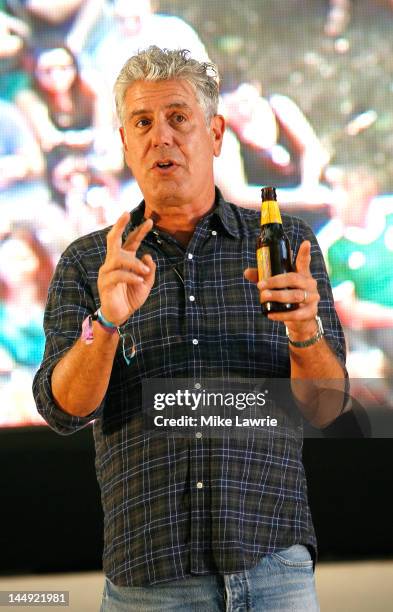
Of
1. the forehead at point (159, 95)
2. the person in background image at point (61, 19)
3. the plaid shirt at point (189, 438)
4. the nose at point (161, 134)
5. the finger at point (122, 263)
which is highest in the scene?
the person in background image at point (61, 19)

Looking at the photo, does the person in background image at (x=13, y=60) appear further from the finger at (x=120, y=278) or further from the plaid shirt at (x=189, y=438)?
the finger at (x=120, y=278)

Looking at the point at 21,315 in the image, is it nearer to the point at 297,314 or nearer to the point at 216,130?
the point at 216,130

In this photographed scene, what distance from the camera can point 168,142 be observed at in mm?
1642

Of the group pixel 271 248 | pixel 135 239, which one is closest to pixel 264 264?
pixel 271 248

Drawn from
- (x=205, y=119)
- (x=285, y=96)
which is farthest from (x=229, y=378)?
(x=285, y=96)

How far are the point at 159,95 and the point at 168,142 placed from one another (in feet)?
0.34

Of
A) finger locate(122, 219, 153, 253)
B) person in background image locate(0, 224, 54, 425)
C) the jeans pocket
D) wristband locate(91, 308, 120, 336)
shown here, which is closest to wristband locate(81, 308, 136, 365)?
wristband locate(91, 308, 120, 336)

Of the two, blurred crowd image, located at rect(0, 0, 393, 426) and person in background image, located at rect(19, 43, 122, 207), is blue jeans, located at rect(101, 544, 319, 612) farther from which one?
person in background image, located at rect(19, 43, 122, 207)

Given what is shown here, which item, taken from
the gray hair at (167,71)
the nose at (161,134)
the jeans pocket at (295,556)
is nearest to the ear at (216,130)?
the gray hair at (167,71)

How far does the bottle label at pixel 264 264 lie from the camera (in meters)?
1.34

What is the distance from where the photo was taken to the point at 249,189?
283 cm

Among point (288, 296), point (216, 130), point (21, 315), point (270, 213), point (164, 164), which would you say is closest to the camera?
point (288, 296)

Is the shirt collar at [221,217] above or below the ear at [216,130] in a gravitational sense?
below

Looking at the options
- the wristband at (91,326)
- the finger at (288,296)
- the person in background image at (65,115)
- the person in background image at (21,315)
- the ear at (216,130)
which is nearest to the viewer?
the finger at (288,296)
